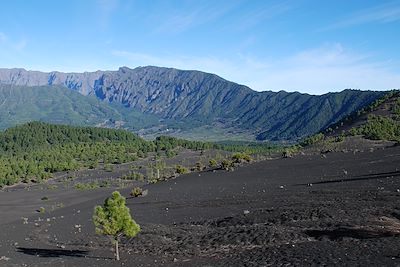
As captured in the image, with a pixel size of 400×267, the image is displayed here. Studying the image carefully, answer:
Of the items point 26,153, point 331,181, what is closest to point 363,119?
point 331,181

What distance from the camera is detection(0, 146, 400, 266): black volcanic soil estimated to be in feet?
78.1

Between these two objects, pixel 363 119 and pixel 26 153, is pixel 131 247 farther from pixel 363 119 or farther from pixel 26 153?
pixel 26 153

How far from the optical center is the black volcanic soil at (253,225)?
2380 cm

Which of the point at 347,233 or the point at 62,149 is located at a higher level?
the point at 62,149

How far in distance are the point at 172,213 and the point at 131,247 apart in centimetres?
1154

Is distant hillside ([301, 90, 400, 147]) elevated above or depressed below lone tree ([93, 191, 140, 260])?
above

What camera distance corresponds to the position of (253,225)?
104 ft

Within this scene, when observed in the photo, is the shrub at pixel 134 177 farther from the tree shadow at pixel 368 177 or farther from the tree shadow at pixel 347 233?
the tree shadow at pixel 347 233

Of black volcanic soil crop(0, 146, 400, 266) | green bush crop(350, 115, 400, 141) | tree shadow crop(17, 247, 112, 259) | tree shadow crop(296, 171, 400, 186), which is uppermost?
green bush crop(350, 115, 400, 141)

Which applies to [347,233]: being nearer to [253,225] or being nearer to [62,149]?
[253,225]

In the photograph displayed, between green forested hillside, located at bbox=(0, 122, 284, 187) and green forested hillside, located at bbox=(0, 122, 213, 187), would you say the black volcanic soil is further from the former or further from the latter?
green forested hillside, located at bbox=(0, 122, 284, 187)

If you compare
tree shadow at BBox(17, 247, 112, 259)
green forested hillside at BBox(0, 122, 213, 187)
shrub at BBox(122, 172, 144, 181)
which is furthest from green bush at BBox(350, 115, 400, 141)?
green forested hillside at BBox(0, 122, 213, 187)

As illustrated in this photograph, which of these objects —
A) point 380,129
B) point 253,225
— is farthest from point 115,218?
point 380,129

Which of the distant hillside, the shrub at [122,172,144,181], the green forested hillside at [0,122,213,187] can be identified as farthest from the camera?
the green forested hillside at [0,122,213,187]
